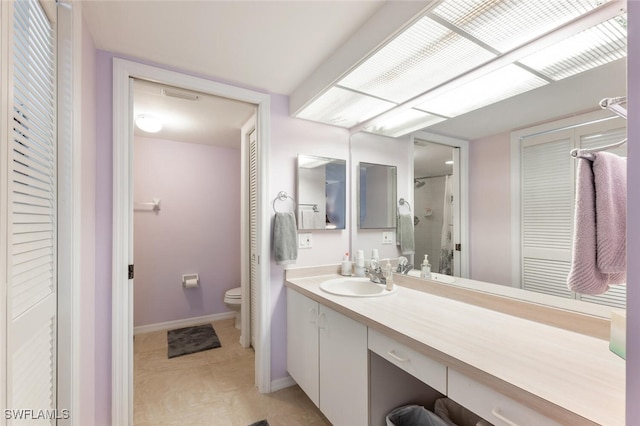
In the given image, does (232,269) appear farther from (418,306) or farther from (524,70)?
(524,70)

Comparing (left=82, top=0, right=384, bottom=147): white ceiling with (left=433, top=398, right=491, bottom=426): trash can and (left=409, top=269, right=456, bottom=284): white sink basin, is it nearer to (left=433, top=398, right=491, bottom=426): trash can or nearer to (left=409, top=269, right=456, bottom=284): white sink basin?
(left=409, top=269, right=456, bottom=284): white sink basin

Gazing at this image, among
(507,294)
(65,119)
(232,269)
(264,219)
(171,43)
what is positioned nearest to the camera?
(65,119)

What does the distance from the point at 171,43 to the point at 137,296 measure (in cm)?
280

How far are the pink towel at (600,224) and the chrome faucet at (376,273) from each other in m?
1.16

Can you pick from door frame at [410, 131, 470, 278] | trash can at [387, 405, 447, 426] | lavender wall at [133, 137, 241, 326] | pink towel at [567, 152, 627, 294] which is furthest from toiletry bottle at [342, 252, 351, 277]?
lavender wall at [133, 137, 241, 326]

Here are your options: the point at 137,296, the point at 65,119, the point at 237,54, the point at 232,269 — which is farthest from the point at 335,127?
the point at 137,296

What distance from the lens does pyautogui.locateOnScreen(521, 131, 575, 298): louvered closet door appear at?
1.10 meters

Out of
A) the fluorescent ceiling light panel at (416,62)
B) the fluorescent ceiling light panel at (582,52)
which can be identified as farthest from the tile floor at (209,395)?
the fluorescent ceiling light panel at (582,52)

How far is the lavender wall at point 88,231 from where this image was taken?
1275mm

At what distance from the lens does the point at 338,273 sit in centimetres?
223

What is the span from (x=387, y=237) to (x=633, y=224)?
5.13 ft

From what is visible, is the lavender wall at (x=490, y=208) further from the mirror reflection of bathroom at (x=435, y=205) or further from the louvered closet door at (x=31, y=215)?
the louvered closet door at (x=31, y=215)

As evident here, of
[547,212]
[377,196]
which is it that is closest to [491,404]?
[547,212]

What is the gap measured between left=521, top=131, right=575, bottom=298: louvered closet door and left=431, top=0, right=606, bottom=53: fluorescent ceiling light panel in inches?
16.8
